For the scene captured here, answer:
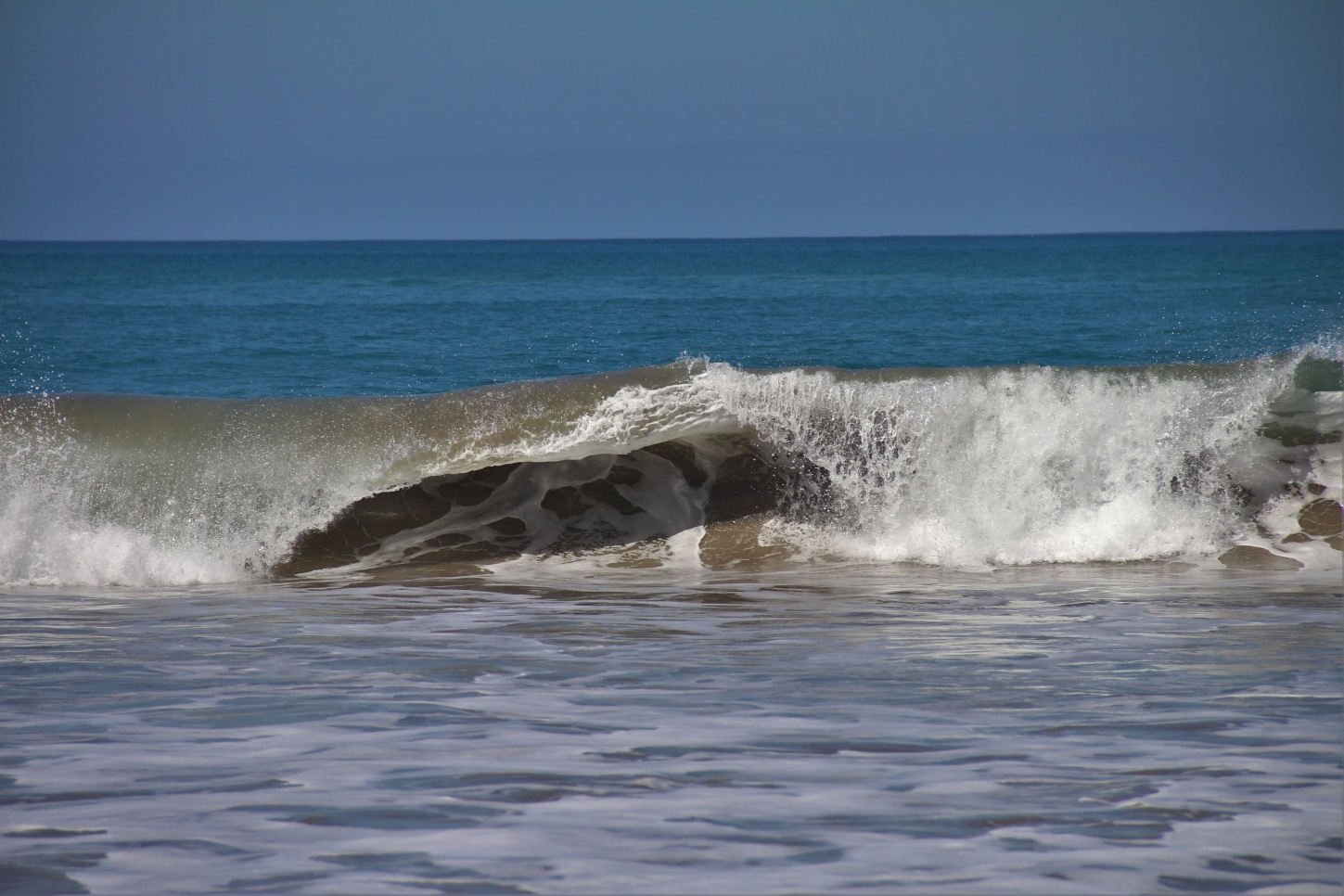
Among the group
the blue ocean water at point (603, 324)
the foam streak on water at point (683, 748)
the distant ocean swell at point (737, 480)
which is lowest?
the foam streak on water at point (683, 748)

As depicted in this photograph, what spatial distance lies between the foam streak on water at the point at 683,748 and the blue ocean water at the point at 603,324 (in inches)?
174

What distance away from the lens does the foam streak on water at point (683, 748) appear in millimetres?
2338

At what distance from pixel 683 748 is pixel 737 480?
3.65 m

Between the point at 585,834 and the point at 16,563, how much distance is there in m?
4.85

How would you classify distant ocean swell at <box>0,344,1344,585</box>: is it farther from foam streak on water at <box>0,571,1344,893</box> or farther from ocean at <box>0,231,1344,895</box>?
foam streak on water at <box>0,571,1344,893</box>

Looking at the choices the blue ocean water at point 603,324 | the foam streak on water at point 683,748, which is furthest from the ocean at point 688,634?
the blue ocean water at point 603,324

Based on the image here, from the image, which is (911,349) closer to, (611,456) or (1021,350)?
(1021,350)

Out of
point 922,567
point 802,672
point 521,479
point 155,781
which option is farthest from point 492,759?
point 521,479

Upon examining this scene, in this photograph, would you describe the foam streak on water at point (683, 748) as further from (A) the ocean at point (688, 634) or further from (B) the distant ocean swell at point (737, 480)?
(B) the distant ocean swell at point (737, 480)

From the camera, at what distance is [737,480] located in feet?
21.8

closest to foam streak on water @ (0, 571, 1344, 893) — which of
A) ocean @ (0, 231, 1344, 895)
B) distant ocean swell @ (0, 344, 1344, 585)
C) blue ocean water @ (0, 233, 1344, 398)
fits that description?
ocean @ (0, 231, 1344, 895)

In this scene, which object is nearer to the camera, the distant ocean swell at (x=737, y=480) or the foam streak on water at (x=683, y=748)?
the foam streak on water at (x=683, y=748)

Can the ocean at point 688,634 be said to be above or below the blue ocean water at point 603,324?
below

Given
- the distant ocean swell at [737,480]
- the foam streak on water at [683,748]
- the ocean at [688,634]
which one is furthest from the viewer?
the distant ocean swell at [737,480]
